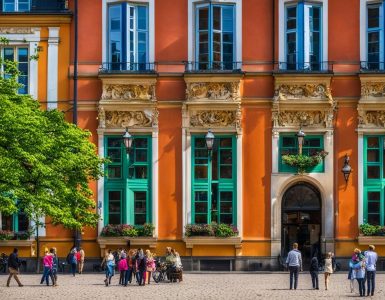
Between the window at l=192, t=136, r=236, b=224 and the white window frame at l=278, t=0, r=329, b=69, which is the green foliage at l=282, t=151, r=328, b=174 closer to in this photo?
the window at l=192, t=136, r=236, b=224

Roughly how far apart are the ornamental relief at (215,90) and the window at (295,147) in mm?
2951

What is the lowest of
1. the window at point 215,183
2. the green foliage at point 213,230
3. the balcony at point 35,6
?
the green foliage at point 213,230

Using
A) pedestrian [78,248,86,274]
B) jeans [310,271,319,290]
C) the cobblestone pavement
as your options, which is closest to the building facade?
pedestrian [78,248,86,274]

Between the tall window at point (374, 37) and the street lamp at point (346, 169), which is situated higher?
the tall window at point (374, 37)

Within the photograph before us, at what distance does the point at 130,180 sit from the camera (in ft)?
184

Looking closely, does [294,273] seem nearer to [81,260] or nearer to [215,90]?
[81,260]

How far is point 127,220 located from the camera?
55.9m

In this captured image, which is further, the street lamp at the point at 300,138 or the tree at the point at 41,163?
the street lamp at the point at 300,138

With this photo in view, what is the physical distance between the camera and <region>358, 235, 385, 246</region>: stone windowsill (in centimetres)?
5484

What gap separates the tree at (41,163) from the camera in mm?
42500

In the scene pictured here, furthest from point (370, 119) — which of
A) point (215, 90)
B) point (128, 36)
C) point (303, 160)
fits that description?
point (128, 36)

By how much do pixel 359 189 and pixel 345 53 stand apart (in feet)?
20.4

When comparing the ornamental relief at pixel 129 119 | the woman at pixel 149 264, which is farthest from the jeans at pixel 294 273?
the ornamental relief at pixel 129 119

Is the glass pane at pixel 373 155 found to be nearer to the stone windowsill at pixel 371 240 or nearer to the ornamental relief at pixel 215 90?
the stone windowsill at pixel 371 240
